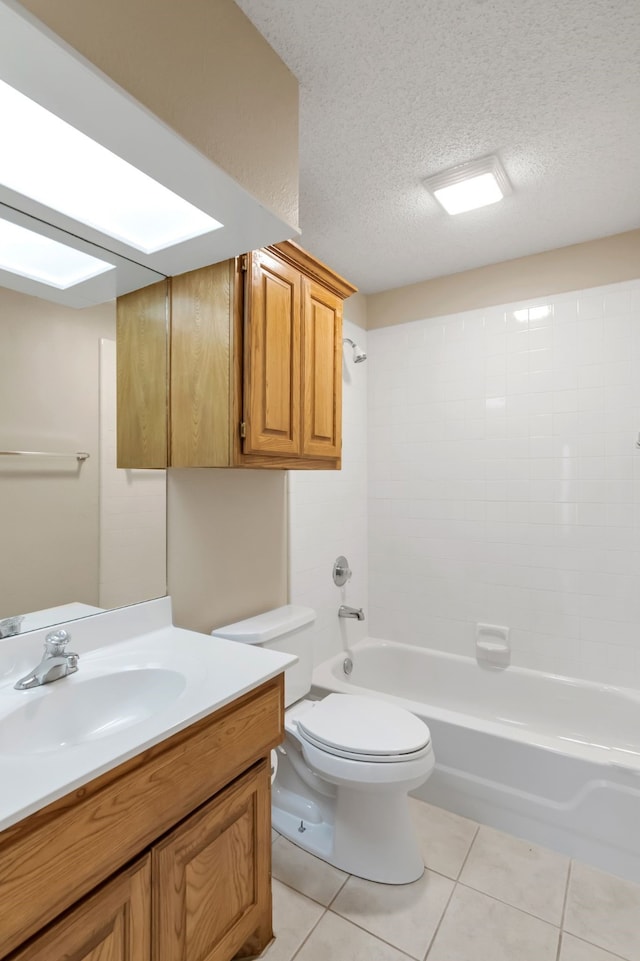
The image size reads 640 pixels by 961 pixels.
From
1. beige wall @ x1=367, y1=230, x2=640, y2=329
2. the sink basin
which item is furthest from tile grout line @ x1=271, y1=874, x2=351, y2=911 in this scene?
beige wall @ x1=367, y1=230, x2=640, y2=329

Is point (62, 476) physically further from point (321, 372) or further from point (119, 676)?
point (321, 372)

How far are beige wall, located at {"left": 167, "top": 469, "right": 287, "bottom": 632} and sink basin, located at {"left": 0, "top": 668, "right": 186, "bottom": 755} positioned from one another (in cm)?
47

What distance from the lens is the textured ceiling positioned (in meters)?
1.23

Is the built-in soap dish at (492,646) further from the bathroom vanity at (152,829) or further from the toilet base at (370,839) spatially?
the bathroom vanity at (152,829)

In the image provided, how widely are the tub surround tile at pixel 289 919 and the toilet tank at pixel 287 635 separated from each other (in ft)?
1.91

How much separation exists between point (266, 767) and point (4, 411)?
1.16 m

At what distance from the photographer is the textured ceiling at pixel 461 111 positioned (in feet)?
4.03

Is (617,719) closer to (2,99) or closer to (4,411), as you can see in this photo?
(4,411)

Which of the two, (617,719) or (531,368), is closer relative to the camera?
(617,719)

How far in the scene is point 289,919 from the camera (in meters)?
1.50

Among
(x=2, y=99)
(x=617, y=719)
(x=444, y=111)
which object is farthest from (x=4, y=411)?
(x=617, y=719)

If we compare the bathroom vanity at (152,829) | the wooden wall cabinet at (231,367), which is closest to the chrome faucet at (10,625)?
the bathroom vanity at (152,829)

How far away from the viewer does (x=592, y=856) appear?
5.72 feet

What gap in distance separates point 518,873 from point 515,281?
2573mm
